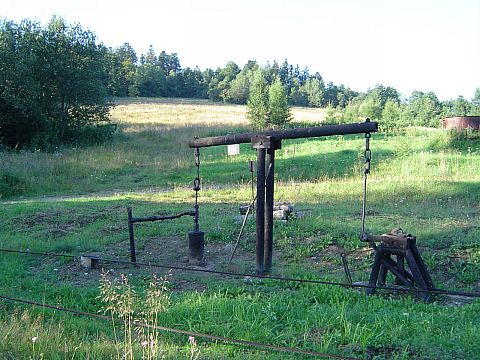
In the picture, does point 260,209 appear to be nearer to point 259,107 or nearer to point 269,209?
point 269,209

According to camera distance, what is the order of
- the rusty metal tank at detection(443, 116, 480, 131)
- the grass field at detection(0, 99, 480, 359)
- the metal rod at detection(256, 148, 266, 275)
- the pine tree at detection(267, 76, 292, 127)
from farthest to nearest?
the pine tree at detection(267, 76, 292, 127)
the rusty metal tank at detection(443, 116, 480, 131)
the metal rod at detection(256, 148, 266, 275)
the grass field at detection(0, 99, 480, 359)

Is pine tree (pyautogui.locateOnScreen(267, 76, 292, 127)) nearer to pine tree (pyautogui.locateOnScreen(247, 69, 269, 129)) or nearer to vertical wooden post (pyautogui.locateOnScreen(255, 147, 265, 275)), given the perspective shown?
pine tree (pyautogui.locateOnScreen(247, 69, 269, 129))

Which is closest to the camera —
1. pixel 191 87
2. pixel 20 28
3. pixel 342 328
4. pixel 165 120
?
pixel 342 328

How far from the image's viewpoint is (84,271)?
339 inches

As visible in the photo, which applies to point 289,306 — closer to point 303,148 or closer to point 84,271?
point 84,271

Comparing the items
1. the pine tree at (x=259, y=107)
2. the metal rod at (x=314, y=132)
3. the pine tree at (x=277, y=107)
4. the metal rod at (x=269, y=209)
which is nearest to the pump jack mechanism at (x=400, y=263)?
the metal rod at (x=314, y=132)

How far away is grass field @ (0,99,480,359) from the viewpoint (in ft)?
16.0

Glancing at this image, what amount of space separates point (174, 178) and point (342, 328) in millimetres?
17828

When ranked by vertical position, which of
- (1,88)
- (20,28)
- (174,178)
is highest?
(20,28)

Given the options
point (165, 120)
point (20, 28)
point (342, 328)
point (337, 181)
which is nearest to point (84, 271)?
point (342, 328)

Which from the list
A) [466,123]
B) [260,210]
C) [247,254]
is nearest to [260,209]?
[260,210]

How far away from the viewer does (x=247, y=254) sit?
9508 mm

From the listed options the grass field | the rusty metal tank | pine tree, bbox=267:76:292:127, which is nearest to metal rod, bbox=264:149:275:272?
the grass field

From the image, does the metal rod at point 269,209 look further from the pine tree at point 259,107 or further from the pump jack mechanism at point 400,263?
the pine tree at point 259,107
